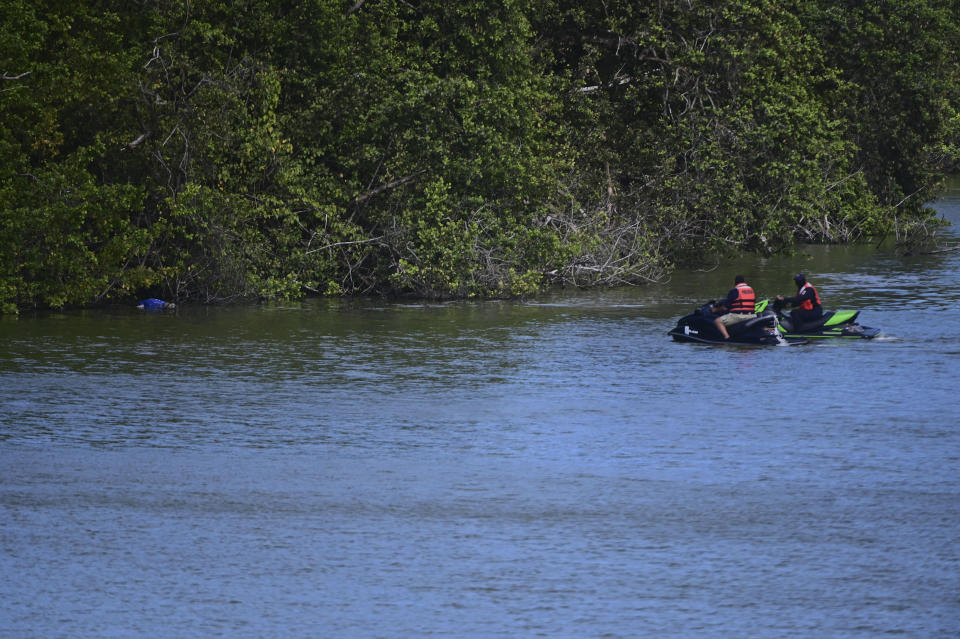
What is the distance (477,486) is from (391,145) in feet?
66.0

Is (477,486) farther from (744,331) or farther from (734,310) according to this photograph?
(734,310)

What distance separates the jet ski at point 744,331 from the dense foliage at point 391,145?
25.0 feet

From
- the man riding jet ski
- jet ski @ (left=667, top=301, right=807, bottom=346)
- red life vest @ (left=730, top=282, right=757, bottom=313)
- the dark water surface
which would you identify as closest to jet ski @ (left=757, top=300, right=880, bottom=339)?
the man riding jet ski

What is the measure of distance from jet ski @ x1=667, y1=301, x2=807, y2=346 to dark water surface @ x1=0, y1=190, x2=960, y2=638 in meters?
0.52

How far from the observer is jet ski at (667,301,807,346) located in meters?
22.8

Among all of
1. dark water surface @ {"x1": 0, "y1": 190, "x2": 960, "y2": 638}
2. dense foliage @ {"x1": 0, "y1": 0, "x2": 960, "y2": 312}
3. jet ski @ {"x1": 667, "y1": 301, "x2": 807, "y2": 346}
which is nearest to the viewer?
dark water surface @ {"x1": 0, "y1": 190, "x2": 960, "y2": 638}

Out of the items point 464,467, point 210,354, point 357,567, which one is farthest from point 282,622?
point 210,354

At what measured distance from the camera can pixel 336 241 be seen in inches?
1224

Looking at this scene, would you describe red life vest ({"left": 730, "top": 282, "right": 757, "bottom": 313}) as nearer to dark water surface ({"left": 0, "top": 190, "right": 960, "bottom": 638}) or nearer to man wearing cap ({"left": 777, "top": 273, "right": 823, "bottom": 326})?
man wearing cap ({"left": 777, "top": 273, "right": 823, "bottom": 326})

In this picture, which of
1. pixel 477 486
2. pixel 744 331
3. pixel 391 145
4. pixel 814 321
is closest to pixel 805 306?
pixel 814 321

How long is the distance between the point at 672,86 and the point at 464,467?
978 inches

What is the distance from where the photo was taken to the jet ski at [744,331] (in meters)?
22.8

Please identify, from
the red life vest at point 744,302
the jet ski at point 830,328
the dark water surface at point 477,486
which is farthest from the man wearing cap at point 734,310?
the dark water surface at point 477,486

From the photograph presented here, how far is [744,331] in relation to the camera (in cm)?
2291
